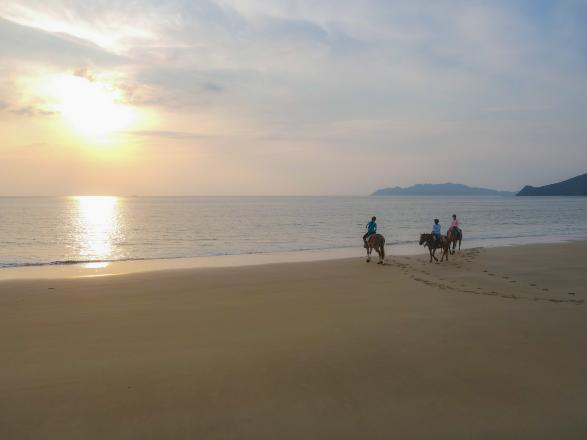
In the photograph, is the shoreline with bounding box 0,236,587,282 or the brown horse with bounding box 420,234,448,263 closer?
the shoreline with bounding box 0,236,587,282

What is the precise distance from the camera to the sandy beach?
5113 millimetres

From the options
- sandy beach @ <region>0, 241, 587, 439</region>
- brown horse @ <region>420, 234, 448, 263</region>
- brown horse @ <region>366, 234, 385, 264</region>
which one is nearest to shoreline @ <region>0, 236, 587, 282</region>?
brown horse @ <region>366, 234, 385, 264</region>

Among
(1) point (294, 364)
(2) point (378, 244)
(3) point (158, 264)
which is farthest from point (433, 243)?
(1) point (294, 364)

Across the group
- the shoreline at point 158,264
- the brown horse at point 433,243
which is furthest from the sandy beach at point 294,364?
the brown horse at point 433,243

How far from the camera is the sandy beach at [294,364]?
5113mm

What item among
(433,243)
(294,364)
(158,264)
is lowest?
(158,264)

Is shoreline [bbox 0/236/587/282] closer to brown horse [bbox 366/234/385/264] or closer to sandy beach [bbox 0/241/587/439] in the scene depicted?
brown horse [bbox 366/234/385/264]

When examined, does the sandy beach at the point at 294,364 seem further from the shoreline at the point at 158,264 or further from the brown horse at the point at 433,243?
the brown horse at the point at 433,243

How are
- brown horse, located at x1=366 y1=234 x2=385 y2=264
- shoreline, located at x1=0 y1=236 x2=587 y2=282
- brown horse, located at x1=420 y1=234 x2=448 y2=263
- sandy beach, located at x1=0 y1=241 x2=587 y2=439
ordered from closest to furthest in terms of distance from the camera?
sandy beach, located at x1=0 y1=241 x2=587 y2=439 → shoreline, located at x1=0 y1=236 x2=587 y2=282 → brown horse, located at x1=366 y1=234 x2=385 y2=264 → brown horse, located at x1=420 y1=234 x2=448 y2=263

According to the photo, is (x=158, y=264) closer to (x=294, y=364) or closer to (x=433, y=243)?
(x=433, y=243)

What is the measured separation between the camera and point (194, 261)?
2266 centimetres

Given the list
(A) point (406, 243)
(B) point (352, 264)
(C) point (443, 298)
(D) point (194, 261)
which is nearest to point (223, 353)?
(C) point (443, 298)

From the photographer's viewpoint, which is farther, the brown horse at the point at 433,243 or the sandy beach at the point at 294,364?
the brown horse at the point at 433,243

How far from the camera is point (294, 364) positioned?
6727 millimetres
